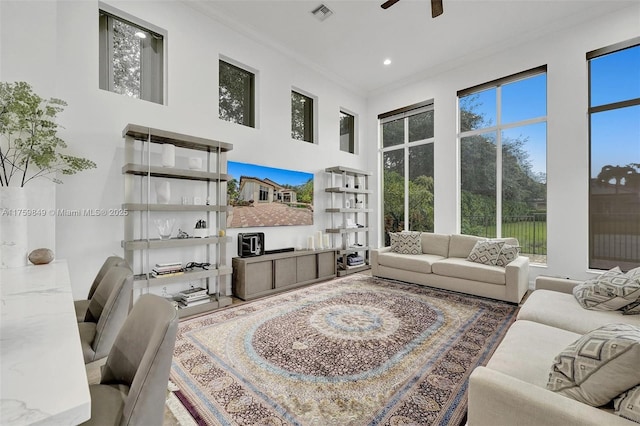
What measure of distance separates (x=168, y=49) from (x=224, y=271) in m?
2.81

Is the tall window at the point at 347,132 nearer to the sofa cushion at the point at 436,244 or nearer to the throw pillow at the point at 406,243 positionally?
the throw pillow at the point at 406,243

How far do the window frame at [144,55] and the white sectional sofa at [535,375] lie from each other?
4.12m

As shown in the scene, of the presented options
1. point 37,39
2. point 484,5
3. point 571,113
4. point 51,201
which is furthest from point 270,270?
point 571,113

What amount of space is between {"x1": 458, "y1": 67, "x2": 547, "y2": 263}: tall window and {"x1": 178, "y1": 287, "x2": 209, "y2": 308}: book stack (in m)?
4.37

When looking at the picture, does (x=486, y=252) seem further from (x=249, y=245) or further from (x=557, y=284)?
(x=249, y=245)

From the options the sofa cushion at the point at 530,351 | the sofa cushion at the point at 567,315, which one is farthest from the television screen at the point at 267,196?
the sofa cushion at the point at 567,315

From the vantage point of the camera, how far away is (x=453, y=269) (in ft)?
13.4

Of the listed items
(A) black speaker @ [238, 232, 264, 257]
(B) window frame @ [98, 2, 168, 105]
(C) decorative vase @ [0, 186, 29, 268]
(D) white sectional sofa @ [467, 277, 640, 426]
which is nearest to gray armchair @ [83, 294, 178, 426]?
(D) white sectional sofa @ [467, 277, 640, 426]

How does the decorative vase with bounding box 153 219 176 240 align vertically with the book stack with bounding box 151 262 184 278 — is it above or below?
above

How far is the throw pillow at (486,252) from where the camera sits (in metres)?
4.03

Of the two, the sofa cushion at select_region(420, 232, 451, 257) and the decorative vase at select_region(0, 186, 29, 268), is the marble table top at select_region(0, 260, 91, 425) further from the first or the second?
the sofa cushion at select_region(420, 232, 451, 257)

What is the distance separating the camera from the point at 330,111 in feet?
19.0

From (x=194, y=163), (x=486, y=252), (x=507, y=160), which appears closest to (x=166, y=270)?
(x=194, y=163)

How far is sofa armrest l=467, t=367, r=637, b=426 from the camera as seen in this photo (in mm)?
1002
